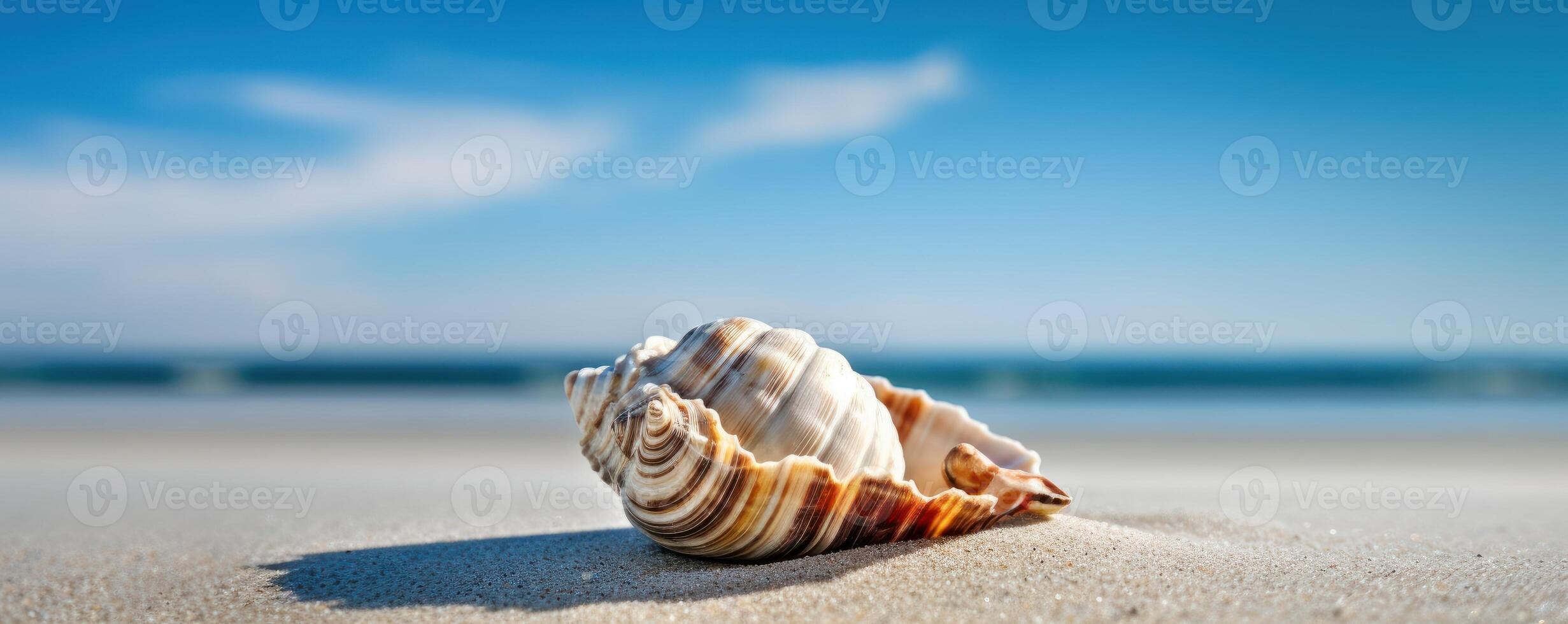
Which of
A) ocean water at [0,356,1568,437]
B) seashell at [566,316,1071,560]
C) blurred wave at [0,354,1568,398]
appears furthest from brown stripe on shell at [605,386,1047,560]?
blurred wave at [0,354,1568,398]

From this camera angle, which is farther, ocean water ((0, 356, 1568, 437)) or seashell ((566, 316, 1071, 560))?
ocean water ((0, 356, 1568, 437))

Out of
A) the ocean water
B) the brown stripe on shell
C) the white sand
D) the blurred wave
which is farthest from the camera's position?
the blurred wave

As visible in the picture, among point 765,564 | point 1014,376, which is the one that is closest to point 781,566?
point 765,564

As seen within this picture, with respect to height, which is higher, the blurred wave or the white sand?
the blurred wave

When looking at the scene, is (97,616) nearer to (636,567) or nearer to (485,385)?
(636,567)

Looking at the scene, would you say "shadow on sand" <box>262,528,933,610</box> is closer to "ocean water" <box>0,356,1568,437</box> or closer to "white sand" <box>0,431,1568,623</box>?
"white sand" <box>0,431,1568,623</box>

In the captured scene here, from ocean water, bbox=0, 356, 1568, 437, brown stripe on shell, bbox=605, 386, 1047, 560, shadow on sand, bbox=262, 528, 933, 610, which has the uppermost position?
ocean water, bbox=0, 356, 1568, 437

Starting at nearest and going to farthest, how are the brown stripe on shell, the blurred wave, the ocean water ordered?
the brown stripe on shell → the ocean water → the blurred wave
